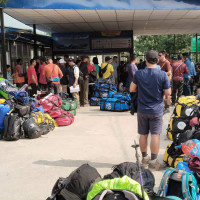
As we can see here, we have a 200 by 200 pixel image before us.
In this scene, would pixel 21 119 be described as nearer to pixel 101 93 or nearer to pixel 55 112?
pixel 55 112

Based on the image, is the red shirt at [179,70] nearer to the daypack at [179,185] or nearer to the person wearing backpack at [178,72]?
the person wearing backpack at [178,72]

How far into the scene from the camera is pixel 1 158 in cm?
569

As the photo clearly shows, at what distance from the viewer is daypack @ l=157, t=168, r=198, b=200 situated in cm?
295

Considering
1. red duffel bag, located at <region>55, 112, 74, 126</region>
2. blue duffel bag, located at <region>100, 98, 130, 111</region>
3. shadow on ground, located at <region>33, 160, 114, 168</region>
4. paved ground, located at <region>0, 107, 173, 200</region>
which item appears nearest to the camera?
paved ground, located at <region>0, 107, 173, 200</region>

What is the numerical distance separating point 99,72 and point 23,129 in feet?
24.4

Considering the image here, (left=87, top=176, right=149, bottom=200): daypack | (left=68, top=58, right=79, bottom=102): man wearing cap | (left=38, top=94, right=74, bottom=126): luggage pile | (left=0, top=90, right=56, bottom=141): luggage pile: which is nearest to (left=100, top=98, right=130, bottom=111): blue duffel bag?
(left=68, top=58, right=79, bottom=102): man wearing cap

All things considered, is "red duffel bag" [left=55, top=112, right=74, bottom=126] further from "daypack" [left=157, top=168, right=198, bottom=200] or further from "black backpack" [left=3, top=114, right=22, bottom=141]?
"daypack" [left=157, top=168, right=198, bottom=200]

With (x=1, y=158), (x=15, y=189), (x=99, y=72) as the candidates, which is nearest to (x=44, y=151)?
(x=1, y=158)

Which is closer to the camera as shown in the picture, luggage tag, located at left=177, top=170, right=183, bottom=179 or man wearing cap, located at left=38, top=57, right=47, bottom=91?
luggage tag, located at left=177, top=170, right=183, bottom=179

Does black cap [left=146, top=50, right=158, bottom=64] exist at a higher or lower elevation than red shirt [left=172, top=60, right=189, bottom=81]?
higher

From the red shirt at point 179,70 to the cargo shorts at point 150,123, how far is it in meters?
6.55

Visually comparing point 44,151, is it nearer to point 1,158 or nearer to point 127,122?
point 1,158

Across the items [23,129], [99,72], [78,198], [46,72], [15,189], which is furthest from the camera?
[99,72]

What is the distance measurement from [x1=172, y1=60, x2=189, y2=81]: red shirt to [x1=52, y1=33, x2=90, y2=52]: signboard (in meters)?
6.14
